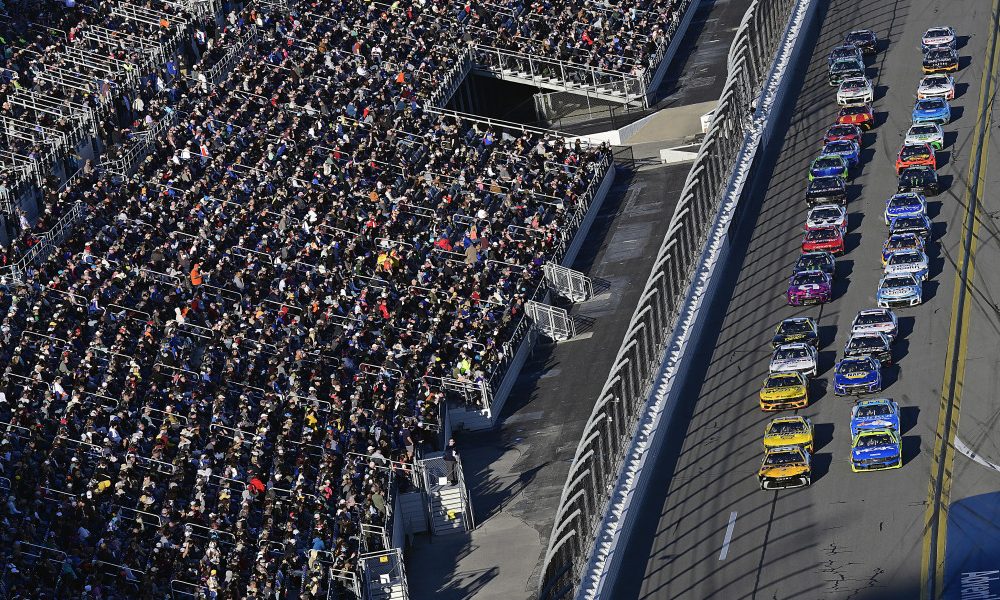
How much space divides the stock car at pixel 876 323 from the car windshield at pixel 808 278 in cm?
319

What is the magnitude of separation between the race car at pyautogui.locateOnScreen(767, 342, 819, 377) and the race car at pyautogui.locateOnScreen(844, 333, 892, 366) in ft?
4.25

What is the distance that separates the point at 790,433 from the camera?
58656mm

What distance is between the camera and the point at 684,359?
6116cm

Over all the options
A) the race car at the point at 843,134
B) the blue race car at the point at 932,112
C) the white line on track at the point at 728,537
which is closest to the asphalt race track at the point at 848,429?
the white line on track at the point at 728,537

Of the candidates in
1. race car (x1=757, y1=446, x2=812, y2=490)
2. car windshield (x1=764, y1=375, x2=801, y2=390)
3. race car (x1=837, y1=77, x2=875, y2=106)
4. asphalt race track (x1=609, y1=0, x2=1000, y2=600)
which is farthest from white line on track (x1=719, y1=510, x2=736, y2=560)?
race car (x1=837, y1=77, x2=875, y2=106)

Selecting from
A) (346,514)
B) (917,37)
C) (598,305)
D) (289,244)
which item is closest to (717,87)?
(917,37)

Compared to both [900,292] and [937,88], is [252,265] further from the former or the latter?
[937,88]

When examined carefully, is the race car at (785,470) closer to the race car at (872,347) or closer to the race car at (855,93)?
the race car at (872,347)

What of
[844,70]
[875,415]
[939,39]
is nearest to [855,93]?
[844,70]

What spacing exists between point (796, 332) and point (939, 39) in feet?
96.4

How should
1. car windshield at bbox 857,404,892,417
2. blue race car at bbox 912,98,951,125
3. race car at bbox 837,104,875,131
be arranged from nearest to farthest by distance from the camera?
car windshield at bbox 857,404,892,417
blue race car at bbox 912,98,951,125
race car at bbox 837,104,875,131

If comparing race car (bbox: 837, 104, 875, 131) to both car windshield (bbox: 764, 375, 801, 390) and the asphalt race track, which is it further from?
car windshield (bbox: 764, 375, 801, 390)

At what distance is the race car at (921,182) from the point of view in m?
75.1

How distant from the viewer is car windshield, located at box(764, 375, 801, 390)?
61.6 meters
